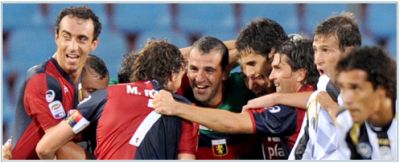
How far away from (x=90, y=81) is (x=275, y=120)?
52.0 inches

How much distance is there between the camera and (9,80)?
389 inches

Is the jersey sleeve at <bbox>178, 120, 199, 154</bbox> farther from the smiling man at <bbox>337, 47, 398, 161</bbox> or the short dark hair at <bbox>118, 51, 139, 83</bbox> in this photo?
the smiling man at <bbox>337, 47, 398, 161</bbox>

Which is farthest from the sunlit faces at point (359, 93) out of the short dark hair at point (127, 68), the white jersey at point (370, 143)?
the short dark hair at point (127, 68)

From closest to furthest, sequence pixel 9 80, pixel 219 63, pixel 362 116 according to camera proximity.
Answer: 1. pixel 362 116
2. pixel 219 63
3. pixel 9 80

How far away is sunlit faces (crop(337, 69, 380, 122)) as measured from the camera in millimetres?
A: 4797

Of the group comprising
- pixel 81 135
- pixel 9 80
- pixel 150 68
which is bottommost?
pixel 9 80

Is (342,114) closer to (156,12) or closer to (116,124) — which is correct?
(116,124)

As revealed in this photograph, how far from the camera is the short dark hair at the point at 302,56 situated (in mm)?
5816

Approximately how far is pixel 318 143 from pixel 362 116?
485mm

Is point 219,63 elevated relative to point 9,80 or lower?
elevated

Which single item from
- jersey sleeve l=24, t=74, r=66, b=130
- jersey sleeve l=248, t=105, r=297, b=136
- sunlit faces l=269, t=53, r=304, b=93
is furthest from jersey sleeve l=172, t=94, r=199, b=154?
jersey sleeve l=24, t=74, r=66, b=130

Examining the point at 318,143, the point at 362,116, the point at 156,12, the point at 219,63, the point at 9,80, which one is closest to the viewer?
the point at 362,116

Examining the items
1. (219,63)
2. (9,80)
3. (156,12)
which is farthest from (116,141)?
(156,12)

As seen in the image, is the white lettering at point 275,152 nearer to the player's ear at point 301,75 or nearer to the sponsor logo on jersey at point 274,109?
the sponsor logo on jersey at point 274,109
